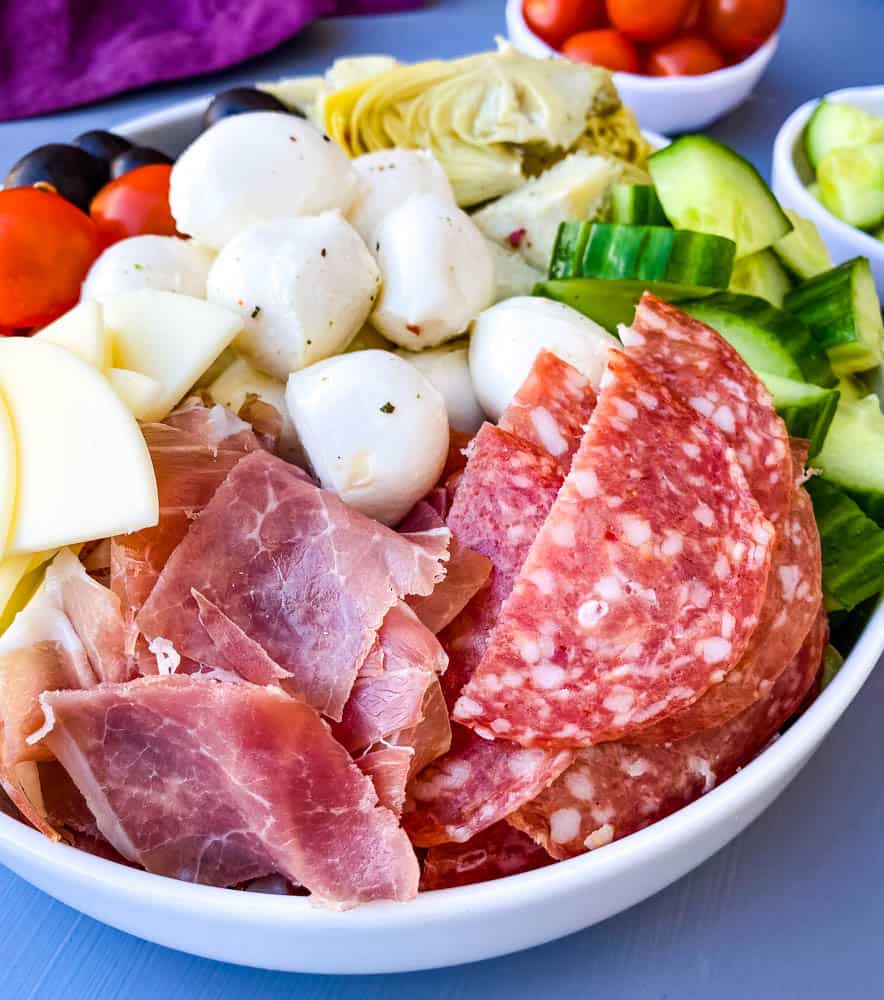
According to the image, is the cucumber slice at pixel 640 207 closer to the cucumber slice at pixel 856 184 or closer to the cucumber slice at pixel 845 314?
the cucumber slice at pixel 845 314

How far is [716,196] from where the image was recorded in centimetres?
131

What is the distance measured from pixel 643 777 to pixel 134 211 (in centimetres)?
102

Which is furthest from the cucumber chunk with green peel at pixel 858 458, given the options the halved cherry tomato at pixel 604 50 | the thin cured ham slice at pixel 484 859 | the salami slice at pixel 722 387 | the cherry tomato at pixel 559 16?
the cherry tomato at pixel 559 16

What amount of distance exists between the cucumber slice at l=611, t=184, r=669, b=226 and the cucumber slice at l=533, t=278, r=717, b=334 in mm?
201

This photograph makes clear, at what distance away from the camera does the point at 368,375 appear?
3.49 feet

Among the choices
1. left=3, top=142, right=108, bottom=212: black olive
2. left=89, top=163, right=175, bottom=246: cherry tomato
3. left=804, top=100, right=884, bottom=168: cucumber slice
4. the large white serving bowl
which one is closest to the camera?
the large white serving bowl

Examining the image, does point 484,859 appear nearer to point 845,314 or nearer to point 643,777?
point 643,777

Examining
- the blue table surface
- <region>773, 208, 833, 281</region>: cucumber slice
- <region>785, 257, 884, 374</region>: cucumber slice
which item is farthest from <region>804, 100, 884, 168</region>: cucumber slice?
the blue table surface

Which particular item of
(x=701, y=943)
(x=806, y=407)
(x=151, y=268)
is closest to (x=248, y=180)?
(x=151, y=268)

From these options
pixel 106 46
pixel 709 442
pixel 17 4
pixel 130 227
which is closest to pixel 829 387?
pixel 709 442

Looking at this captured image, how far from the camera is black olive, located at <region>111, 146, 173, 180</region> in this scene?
1537 mm

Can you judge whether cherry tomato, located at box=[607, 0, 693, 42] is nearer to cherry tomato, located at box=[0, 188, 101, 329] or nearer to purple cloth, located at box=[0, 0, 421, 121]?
purple cloth, located at box=[0, 0, 421, 121]

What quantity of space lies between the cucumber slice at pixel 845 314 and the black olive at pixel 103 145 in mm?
1058

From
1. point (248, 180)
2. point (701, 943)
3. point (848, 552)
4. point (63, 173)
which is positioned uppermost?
point (248, 180)
